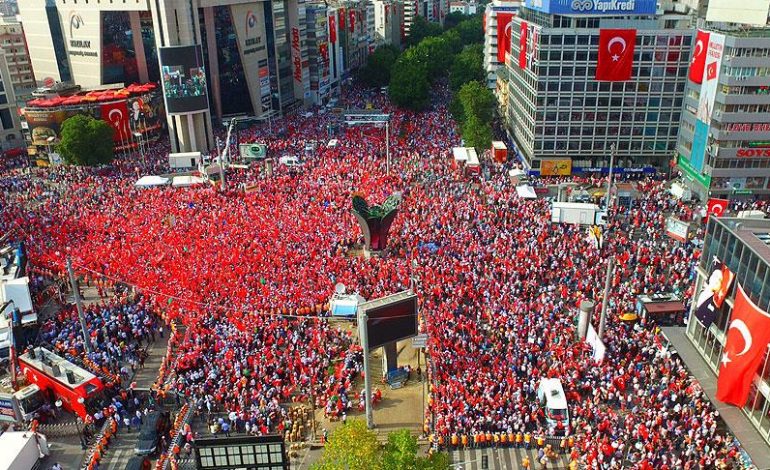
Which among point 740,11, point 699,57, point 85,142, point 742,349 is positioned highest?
point 740,11

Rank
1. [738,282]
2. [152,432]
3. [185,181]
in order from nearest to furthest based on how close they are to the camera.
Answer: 1. [738,282]
2. [152,432]
3. [185,181]

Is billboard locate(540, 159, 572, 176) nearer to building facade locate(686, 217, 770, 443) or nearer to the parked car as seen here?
building facade locate(686, 217, 770, 443)

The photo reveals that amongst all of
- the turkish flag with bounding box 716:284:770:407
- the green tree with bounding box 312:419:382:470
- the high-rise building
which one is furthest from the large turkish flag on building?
the turkish flag with bounding box 716:284:770:407

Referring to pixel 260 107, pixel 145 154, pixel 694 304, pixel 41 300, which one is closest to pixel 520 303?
pixel 694 304

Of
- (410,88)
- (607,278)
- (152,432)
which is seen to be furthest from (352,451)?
(410,88)

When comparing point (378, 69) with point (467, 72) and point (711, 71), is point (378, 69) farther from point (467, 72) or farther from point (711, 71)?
point (711, 71)

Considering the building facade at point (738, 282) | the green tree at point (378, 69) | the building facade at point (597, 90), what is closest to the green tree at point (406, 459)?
the building facade at point (738, 282)

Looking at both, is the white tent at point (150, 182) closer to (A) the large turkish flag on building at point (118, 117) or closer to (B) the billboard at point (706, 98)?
(A) the large turkish flag on building at point (118, 117)
